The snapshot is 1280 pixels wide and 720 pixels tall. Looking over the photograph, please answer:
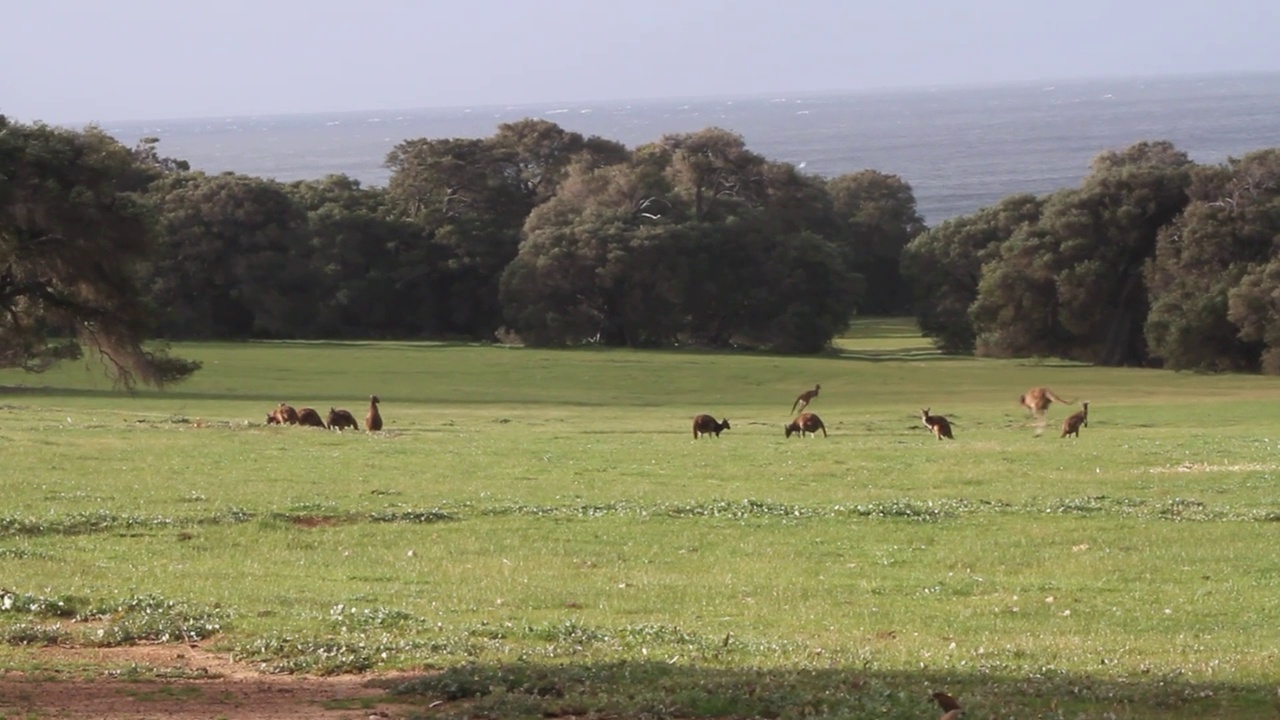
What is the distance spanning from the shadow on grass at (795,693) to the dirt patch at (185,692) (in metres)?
0.35

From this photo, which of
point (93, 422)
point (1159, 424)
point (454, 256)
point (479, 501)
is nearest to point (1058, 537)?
point (479, 501)

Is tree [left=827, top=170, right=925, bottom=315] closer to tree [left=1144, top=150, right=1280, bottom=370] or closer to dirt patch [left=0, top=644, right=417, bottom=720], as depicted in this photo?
tree [left=1144, top=150, right=1280, bottom=370]

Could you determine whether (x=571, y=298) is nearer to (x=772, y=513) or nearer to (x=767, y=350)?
(x=767, y=350)

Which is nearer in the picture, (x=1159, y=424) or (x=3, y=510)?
(x=3, y=510)

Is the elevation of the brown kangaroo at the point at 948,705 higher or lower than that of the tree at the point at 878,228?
higher

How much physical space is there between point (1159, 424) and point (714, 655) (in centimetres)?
3094

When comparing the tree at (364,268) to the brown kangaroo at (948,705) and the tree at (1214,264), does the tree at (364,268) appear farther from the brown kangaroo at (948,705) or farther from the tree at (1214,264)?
the brown kangaroo at (948,705)

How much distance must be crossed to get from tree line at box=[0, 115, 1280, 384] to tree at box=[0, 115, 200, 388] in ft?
97.4

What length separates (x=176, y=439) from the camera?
3008 cm

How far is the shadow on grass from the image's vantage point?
8398 mm

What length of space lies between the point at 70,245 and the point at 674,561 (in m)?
17.7

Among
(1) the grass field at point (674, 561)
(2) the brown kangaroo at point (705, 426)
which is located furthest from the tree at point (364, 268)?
(2) the brown kangaroo at point (705, 426)

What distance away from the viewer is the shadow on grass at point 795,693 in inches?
331

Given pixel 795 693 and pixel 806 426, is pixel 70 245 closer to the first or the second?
pixel 806 426
